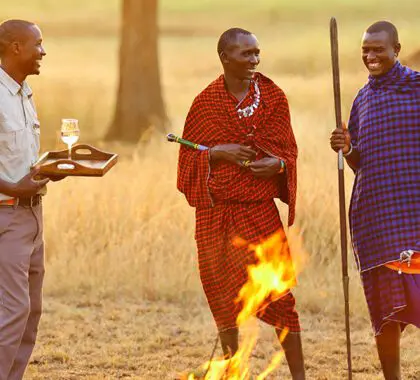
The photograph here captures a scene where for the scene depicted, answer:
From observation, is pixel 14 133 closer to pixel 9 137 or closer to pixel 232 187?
pixel 9 137

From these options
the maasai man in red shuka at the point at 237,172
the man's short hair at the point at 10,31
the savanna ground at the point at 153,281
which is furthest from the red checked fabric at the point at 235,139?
the savanna ground at the point at 153,281

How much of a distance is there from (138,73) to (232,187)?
32.3 ft

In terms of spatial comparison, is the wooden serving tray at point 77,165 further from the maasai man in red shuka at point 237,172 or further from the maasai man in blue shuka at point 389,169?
the maasai man in blue shuka at point 389,169

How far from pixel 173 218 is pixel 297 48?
45.2ft

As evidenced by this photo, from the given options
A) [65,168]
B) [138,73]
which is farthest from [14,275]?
[138,73]

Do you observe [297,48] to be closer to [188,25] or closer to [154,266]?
[188,25]

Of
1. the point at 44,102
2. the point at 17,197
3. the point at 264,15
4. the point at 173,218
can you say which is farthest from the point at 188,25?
the point at 17,197

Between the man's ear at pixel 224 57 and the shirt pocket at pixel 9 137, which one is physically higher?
the man's ear at pixel 224 57

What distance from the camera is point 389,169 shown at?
5.36m

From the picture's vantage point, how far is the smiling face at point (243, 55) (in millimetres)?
5383

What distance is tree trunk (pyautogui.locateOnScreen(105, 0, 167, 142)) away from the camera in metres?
15.1

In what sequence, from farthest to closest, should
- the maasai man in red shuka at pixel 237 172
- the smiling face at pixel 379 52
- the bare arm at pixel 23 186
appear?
the maasai man in red shuka at pixel 237 172 < the smiling face at pixel 379 52 < the bare arm at pixel 23 186

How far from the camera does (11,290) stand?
507 cm

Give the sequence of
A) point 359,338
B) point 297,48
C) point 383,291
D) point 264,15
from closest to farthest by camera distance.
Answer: point 383,291 < point 359,338 < point 297,48 < point 264,15
